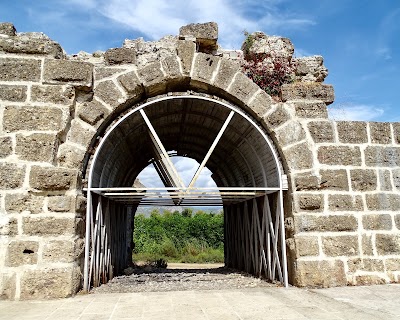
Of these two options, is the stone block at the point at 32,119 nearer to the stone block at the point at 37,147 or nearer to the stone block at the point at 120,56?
the stone block at the point at 37,147

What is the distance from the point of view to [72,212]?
4121 millimetres

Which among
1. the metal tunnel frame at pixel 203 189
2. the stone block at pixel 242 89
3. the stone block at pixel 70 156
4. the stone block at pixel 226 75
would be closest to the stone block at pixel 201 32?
the stone block at pixel 226 75

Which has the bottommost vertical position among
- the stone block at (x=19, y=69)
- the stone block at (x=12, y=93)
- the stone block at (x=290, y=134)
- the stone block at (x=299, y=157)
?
the stone block at (x=299, y=157)

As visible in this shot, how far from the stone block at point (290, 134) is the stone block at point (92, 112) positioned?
2470 mm

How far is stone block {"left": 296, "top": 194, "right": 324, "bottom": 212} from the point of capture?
4590 mm

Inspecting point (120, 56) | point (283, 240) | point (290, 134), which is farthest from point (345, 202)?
point (120, 56)

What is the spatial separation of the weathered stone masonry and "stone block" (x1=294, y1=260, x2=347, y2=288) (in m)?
0.01

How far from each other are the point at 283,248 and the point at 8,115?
13.2 ft

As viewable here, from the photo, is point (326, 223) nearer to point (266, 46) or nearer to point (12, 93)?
point (266, 46)

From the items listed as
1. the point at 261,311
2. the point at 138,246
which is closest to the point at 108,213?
the point at 261,311

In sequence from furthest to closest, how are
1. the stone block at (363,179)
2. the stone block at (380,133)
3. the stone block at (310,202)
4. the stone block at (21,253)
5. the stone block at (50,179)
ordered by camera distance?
the stone block at (380,133) → the stone block at (363,179) → the stone block at (310,202) → the stone block at (50,179) → the stone block at (21,253)

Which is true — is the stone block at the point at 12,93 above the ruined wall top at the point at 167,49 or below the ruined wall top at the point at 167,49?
below

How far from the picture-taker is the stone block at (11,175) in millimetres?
4070

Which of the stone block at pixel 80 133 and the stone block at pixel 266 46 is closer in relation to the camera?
the stone block at pixel 80 133
